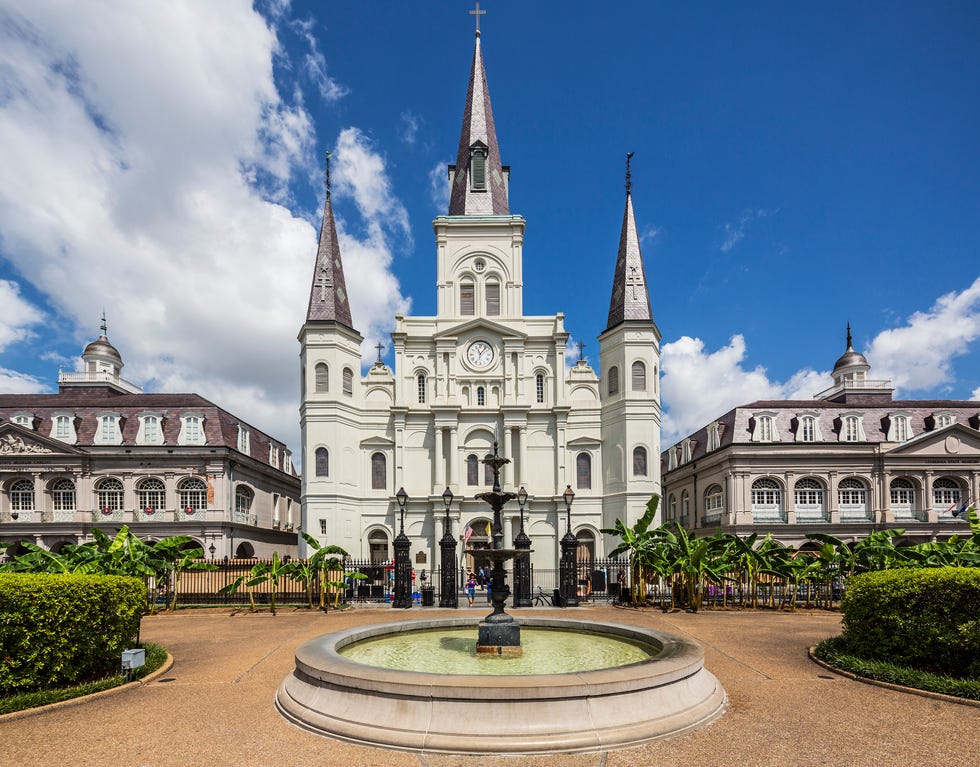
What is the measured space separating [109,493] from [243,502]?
26.5ft

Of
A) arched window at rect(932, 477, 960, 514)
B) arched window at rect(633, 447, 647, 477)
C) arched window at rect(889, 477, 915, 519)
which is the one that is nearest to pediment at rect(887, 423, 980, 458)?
arched window at rect(932, 477, 960, 514)

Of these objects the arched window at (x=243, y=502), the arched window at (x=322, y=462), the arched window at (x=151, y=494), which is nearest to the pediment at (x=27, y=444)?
the arched window at (x=151, y=494)

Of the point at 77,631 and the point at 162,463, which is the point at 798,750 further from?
the point at 162,463

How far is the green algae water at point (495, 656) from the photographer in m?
11.1

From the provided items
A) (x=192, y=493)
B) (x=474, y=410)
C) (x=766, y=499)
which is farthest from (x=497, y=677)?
(x=766, y=499)

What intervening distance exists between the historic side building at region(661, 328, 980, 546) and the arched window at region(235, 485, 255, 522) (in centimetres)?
3114

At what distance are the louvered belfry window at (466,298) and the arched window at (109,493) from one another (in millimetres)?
24597

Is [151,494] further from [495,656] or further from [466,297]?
[495,656]

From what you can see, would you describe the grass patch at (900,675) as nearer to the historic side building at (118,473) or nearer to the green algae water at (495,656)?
the green algae water at (495,656)

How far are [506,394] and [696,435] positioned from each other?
18.8 meters

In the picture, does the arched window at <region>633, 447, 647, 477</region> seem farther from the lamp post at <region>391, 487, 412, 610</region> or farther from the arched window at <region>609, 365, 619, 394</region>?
the lamp post at <region>391, 487, 412, 610</region>

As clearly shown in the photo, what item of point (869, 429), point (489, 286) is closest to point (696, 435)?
point (869, 429)

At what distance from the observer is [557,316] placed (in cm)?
4347

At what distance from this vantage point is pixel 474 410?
42.5 meters
